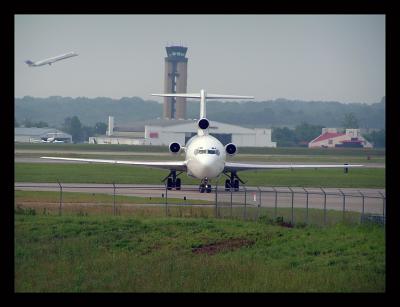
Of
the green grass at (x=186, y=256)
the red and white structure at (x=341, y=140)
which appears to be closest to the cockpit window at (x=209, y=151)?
the green grass at (x=186, y=256)

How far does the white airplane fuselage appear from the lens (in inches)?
1613

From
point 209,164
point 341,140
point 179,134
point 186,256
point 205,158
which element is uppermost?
point 179,134

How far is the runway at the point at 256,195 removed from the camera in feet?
116

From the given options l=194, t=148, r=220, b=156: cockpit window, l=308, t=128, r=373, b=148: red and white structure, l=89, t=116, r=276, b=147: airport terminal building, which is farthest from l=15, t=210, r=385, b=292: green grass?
l=308, t=128, r=373, b=148: red and white structure

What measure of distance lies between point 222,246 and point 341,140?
277 feet

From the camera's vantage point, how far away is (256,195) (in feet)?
132

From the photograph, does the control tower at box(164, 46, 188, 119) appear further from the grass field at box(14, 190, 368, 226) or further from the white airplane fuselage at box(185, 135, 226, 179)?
the grass field at box(14, 190, 368, 226)

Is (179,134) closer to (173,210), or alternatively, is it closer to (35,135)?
(35,135)

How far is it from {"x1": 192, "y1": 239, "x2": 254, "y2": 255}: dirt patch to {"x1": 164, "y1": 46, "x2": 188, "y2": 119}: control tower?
11331 centimetres

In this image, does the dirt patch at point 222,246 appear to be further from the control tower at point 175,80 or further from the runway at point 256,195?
the control tower at point 175,80

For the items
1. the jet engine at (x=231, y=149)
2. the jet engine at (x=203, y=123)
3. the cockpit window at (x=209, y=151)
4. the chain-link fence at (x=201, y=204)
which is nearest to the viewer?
the chain-link fence at (x=201, y=204)

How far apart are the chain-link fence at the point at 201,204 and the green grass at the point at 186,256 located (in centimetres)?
280

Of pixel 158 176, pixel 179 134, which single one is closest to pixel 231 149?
pixel 158 176
